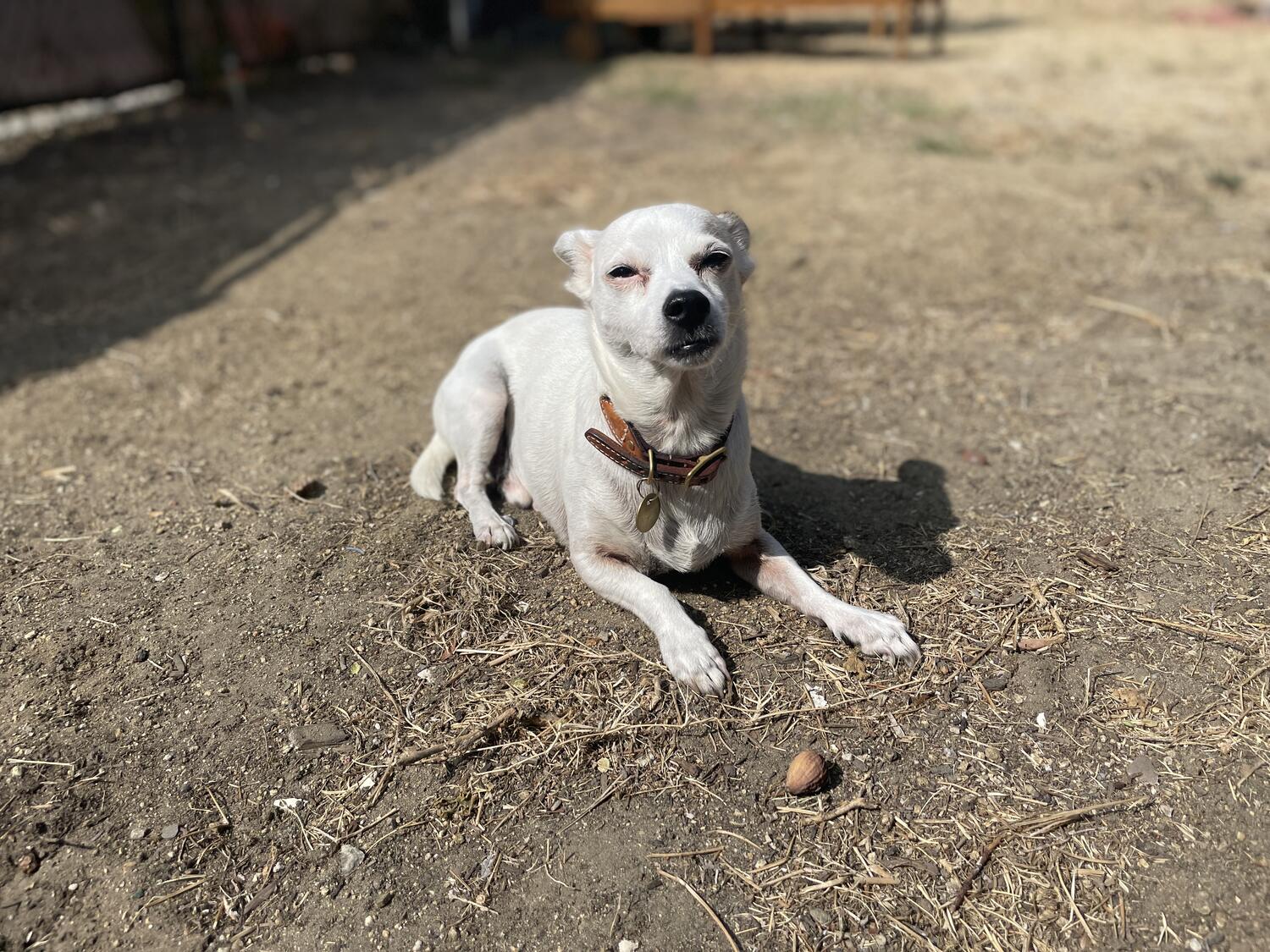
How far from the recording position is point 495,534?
3.43 metres

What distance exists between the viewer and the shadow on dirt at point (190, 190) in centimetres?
587

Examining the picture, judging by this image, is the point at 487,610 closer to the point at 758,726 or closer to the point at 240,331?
the point at 758,726

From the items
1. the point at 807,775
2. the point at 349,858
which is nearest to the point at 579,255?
the point at 807,775

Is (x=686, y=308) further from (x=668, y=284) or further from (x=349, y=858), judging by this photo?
(x=349, y=858)

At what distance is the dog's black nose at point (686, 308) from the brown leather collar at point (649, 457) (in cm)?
43

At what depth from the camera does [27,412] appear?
4.63m

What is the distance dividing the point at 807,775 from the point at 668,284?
1419 millimetres

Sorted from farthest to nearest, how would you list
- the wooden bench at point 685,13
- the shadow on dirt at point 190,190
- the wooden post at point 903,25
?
the wooden post at point 903,25 < the wooden bench at point 685,13 < the shadow on dirt at point 190,190

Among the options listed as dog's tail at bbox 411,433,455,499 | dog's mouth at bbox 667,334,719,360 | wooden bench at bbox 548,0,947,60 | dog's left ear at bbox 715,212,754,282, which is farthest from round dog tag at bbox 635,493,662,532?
wooden bench at bbox 548,0,947,60

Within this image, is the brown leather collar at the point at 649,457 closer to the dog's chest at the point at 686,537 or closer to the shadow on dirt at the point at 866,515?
the dog's chest at the point at 686,537

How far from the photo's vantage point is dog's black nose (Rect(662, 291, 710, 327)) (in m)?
2.56

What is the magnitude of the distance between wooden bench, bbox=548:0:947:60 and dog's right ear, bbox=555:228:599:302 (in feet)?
34.7

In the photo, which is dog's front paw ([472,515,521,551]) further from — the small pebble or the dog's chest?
the small pebble

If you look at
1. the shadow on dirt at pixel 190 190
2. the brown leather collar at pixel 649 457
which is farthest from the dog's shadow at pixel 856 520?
the shadow on dirt at pixel 190 190
